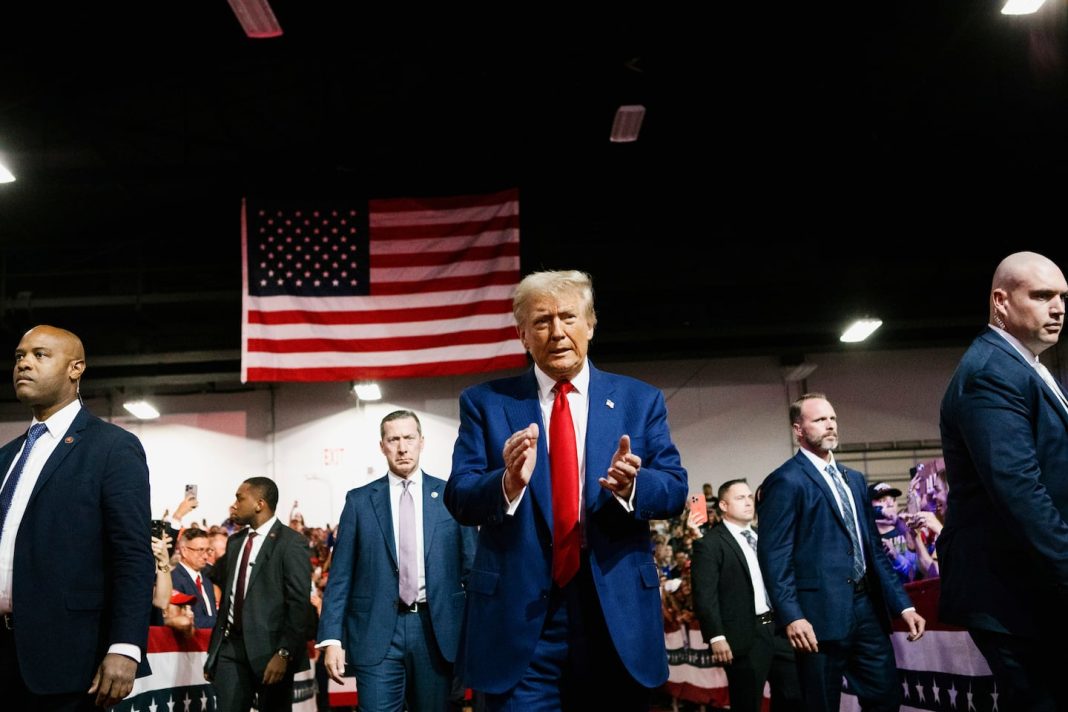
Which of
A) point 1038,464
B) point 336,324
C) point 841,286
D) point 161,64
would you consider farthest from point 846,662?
point 841,286

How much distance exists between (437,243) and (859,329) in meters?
8.08

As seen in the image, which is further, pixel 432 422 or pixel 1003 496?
pixel 432 422

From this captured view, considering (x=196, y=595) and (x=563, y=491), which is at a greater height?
(x=563, y=491)

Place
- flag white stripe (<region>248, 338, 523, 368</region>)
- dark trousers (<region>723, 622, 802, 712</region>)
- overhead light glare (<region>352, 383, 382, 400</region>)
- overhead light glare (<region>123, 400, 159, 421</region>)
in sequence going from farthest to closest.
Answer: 1. overhead light glare (<region>123, 400, 159, 421</region>)
2. overhead light glare (<region>352, 383, 382, 400</region>)
3. flag white stripe (<region>248, 338, 523, 368</region>)
4. dark trousers (<region>723, 622, 802, 712</region>)

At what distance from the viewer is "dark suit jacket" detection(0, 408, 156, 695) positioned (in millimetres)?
3242

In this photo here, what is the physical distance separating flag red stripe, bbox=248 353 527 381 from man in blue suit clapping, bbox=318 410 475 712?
13.9ft

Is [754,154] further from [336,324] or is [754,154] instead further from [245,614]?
[245,614]

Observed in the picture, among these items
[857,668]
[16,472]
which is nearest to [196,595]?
[16,472]

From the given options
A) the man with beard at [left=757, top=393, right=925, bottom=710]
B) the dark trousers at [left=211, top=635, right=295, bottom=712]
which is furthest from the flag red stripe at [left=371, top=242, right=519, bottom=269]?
the man with beard at [left=757, top=393, right=925, bottom=710]

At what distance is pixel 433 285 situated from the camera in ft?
33.2

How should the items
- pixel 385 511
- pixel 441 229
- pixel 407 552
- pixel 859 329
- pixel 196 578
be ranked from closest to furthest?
pixel 407 552
pixel 385 511
pixel 196 578
pixel 441 229
pixel 859 329

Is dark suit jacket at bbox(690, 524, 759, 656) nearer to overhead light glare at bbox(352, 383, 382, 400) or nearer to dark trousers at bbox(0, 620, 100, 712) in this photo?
dark trousers at bbox(0, 620, 100, 712)

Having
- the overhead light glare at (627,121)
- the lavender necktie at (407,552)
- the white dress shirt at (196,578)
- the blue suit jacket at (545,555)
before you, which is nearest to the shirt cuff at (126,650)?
the blue suit jacket at (545,555)

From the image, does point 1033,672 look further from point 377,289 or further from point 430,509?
point 377,289
